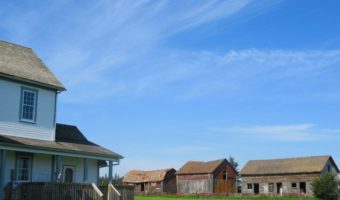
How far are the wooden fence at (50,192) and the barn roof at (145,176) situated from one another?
160 ft

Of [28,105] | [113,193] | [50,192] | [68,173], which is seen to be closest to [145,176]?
[68,173]

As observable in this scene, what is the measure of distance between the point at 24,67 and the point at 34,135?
3.93 m

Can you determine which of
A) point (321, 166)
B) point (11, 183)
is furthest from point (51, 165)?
point (321, 166)

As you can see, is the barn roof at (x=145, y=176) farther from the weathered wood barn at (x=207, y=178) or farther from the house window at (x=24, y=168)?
the house window at (x=24, y=168)

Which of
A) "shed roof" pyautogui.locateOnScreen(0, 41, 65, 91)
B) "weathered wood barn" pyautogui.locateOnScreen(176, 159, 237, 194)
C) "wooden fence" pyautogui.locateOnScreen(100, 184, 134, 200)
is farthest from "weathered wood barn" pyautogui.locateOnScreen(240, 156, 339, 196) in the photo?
"shed roof" pyautogui.locateOnScreen(0, 41, 65, 91)

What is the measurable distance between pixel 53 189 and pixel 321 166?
4389cm

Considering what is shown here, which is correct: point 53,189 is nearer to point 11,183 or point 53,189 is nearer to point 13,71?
point 11,183

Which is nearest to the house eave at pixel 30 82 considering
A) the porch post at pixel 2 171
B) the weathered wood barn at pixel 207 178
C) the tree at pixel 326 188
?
the porch post at pixel 2 171

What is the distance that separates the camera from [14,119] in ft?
81.5

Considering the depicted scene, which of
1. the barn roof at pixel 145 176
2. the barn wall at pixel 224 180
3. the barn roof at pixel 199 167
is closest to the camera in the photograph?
the barn wall at pixel 224 180

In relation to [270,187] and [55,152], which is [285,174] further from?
[55,152]

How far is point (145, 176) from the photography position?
74688mm

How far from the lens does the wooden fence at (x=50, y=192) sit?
21.0 metres

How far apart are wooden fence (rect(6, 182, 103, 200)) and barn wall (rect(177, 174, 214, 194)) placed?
43.5 m
